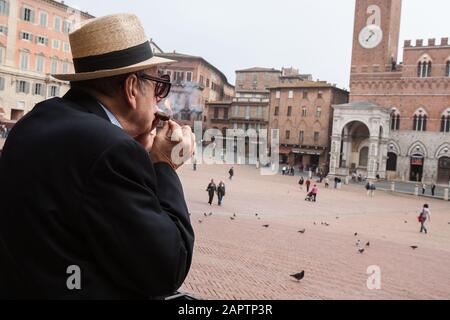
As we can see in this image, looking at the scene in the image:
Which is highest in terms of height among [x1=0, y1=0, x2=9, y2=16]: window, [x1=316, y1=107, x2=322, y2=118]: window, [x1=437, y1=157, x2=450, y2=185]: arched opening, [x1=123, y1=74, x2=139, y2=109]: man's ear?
[x1=0, y1=0, x2=9, y2=16]: window

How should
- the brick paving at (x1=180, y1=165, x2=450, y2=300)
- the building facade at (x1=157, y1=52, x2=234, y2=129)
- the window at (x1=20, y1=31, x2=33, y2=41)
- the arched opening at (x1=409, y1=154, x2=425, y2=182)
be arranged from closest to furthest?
the brick paving at (x1=180, y1=165, x2=450, y2=300), the window at (x1=20, y1=31, x2=33, y2=41), the arched opening at (x1=409, y1=154, x2=425, y2=182), the building facade at (x1=157, y1=52, x2=234, y2=129)

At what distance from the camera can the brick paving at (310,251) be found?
33.8 ft

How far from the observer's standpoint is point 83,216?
4.82 feet

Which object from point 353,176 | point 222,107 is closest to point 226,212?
point 353,176

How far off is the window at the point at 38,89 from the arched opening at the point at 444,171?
43.0m

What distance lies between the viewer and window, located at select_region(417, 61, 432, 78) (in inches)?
1999

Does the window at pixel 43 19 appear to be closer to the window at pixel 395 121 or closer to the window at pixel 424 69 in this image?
the window at pixel 395 121

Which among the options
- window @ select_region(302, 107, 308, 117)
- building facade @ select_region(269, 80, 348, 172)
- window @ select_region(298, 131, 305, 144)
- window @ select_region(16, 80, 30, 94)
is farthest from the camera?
window @ select_region(298, 131, 305, 144)

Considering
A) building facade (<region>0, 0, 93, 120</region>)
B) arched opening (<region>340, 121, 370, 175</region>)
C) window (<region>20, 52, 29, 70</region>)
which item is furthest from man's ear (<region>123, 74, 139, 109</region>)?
arched opening (<region>340, 121, 370, 175</region>)

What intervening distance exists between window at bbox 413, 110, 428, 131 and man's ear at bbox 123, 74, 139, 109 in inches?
2089

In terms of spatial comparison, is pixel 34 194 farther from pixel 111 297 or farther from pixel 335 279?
pixel 335 279

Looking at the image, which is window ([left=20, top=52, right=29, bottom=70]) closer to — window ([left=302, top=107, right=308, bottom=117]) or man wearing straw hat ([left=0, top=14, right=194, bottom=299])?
window ([left=302, top=107, right=308, bottom=117])

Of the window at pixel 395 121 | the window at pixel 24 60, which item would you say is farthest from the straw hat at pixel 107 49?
the window at pixel 395 121

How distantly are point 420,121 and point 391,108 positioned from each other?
351 centimetres
